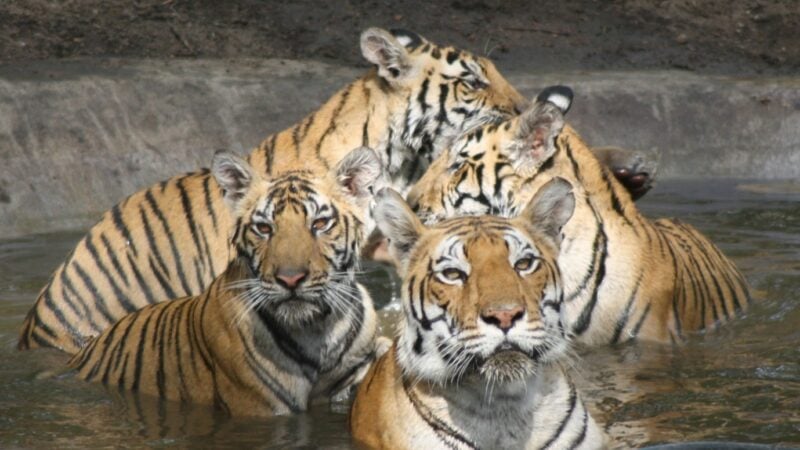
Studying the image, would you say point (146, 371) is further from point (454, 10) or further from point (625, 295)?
point (454, 10)

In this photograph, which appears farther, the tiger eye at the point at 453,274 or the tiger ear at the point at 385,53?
the tiger ear at the point at 385,53

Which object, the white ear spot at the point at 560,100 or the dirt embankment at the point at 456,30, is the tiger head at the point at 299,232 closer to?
the white ear spot at the point at 560,100

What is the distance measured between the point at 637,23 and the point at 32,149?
4.66m

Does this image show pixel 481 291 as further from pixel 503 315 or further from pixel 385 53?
pixel 385 53

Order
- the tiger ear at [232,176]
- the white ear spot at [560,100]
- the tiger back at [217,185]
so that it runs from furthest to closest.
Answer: the tiger back at [217,185]
the white ear spot at [560,100]
the tiger ear at [232,176]

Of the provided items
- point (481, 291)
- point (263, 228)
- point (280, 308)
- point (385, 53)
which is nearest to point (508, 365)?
point (481, 291)

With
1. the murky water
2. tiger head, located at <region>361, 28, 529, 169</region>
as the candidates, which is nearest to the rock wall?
the murky water

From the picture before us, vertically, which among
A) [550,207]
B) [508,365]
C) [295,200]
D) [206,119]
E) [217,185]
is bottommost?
[206,119]

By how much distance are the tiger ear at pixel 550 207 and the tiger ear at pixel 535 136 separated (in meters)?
1.33

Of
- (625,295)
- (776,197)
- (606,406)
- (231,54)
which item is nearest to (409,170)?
(625,295)

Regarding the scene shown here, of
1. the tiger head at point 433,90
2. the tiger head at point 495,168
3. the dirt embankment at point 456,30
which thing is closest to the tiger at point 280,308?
the tiger head at point 495,168

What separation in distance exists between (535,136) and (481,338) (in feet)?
6.44

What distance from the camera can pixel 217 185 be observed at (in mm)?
6672

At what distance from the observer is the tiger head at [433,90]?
7160 mm
